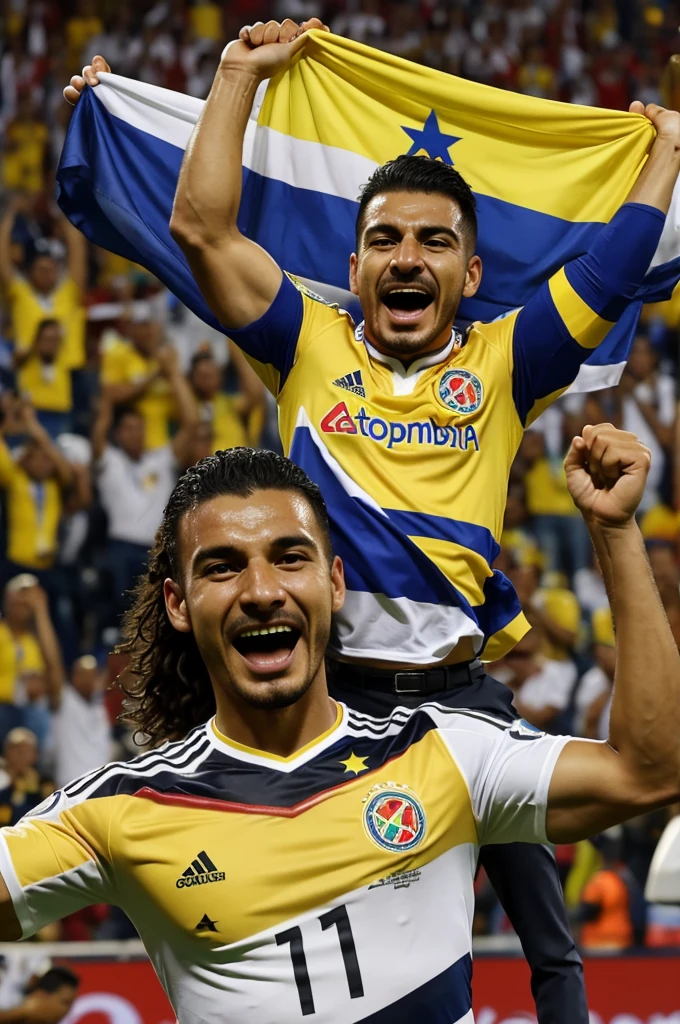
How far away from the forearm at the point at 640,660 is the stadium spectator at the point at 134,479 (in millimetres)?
5518

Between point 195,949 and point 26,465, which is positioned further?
point 26,465

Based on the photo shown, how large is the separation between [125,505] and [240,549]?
5251mm

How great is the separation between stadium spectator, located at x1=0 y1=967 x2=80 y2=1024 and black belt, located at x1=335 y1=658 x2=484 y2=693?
9.70 feet

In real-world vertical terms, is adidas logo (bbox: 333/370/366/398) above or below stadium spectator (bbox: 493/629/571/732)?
above

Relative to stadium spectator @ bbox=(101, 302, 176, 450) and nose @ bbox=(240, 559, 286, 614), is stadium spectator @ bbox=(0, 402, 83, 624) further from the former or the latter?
A: nose @ bbox=(240, 559, 286, 614)

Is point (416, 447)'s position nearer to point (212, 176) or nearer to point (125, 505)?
point (212, 176)

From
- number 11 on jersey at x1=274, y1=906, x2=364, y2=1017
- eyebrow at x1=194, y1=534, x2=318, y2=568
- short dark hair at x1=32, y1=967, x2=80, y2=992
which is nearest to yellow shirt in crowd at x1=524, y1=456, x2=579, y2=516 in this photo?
short dark hair at x1=32, y1=967, x2=80, y2=992

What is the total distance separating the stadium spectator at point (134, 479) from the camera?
776 centimetres

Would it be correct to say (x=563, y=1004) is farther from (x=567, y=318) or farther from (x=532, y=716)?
(x=532, y=716)

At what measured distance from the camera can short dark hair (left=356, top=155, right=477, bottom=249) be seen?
3.58 metres

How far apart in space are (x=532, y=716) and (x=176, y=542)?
183 inches

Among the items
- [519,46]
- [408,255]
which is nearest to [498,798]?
[408,255]

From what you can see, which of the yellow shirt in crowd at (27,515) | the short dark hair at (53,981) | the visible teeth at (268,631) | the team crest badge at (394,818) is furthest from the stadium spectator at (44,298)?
the team crest badge at (394,818)

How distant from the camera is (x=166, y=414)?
7957mm
